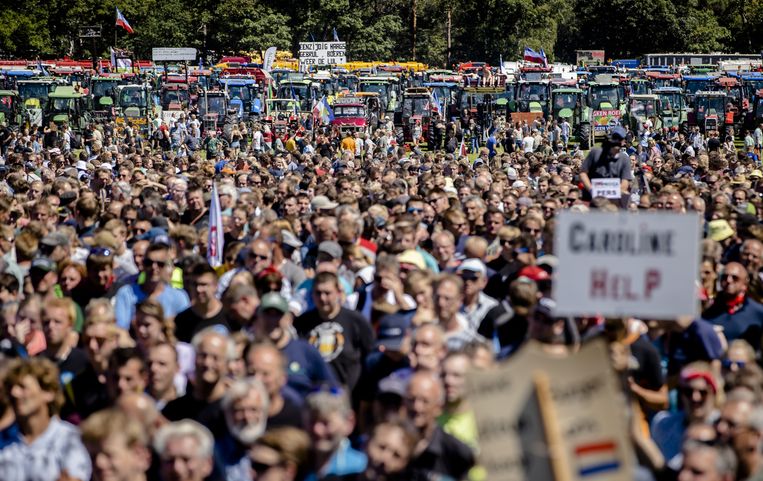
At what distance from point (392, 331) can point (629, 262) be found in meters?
2.68

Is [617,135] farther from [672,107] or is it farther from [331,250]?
[672,107]

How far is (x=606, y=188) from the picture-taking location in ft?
49.0

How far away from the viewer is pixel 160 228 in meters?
12.4

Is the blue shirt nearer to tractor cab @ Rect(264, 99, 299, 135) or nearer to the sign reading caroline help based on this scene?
tractor cab @ Rect(264, 99, 299, 135)

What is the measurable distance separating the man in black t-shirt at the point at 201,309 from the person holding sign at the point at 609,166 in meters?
7.14

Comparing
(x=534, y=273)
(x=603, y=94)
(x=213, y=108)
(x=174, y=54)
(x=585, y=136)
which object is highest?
(x=534, y=273)

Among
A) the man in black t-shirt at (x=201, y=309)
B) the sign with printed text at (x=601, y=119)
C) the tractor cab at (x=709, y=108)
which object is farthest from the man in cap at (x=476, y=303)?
the tractor cab at (x=709, y=108)

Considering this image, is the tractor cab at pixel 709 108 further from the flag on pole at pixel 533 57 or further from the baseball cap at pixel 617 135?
the baseball cap at pixel 617 135

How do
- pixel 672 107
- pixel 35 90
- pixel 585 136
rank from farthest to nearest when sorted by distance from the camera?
pixel 672 107 → pixel 35 90 → pixel 585 136

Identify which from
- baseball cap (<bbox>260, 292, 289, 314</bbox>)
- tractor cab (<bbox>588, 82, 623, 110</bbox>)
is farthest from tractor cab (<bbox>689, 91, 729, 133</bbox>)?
baseball cap (<bbox>260, 292, 289, 314</bbox>)

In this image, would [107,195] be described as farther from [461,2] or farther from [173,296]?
[461,2]

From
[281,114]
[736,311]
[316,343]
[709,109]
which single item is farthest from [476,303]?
[281,114]

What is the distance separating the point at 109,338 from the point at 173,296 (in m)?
1.72

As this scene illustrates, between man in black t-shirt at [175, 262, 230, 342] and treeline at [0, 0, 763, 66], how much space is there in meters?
78.5
